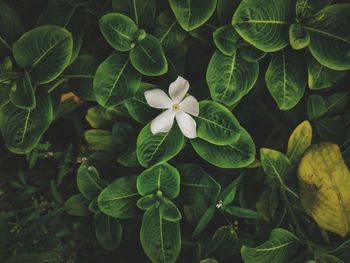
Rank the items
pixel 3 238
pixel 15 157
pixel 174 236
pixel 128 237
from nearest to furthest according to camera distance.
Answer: pixel 174 236, pixel 3 238, pixel 128 237, pixel 15 157

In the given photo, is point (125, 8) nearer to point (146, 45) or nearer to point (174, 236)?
point (146, 45)

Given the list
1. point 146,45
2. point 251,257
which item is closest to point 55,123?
point 146,45

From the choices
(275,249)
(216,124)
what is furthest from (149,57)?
(275,249)

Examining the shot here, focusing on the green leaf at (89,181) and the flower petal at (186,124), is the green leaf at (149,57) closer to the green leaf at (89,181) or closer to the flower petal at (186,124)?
the flower petal at (186,124)

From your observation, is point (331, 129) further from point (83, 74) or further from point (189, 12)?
point (83, 74)

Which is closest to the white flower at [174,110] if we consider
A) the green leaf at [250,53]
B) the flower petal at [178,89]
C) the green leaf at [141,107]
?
the flower petal at [178,89]

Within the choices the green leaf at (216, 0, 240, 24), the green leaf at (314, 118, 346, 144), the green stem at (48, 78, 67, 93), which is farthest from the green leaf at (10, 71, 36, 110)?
the green leaf at (314, 118, 346, 144)

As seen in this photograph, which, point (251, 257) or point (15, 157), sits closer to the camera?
point (251, 257)
